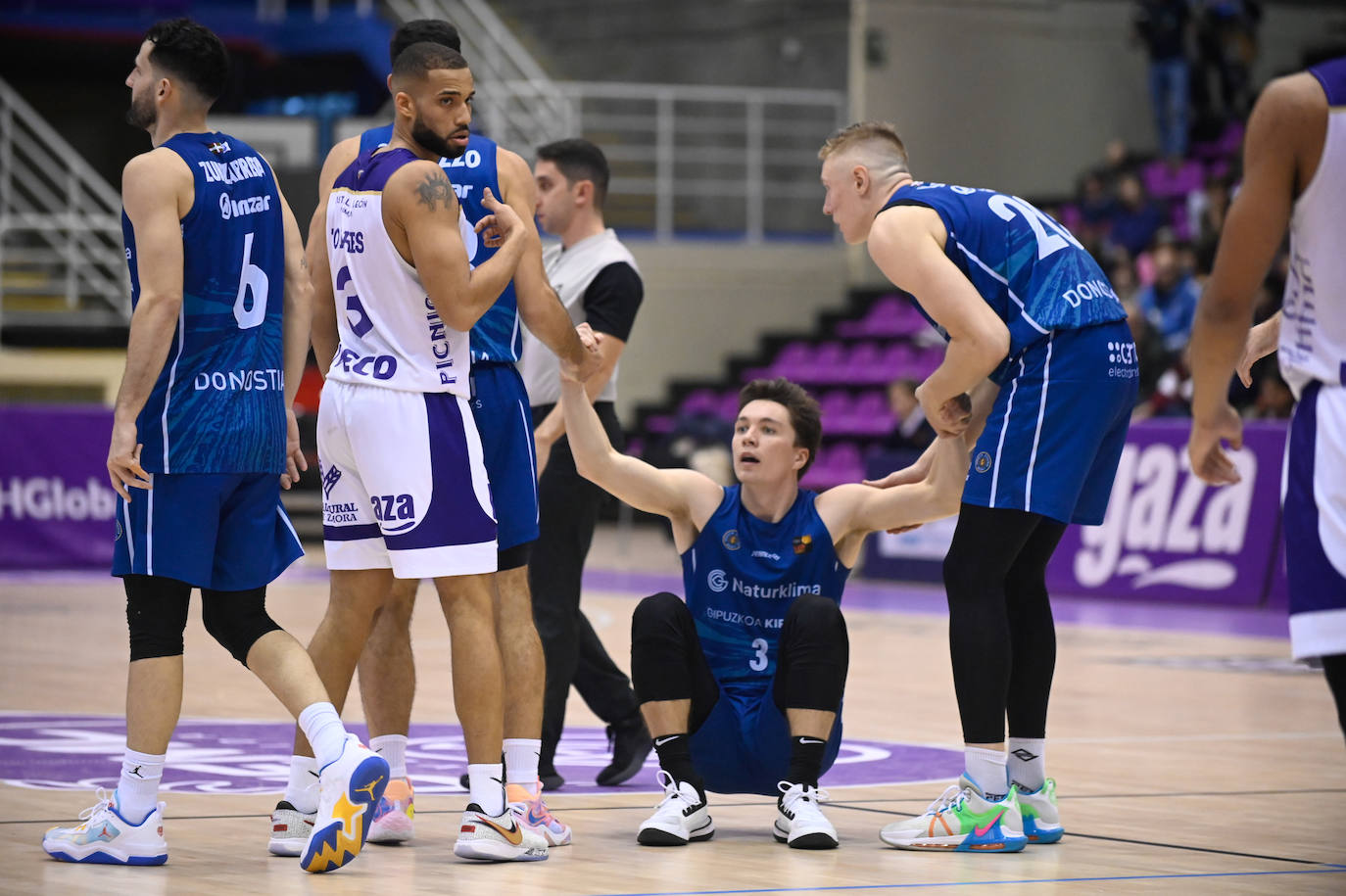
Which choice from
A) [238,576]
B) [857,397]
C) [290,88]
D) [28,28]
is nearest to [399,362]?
[238,576]

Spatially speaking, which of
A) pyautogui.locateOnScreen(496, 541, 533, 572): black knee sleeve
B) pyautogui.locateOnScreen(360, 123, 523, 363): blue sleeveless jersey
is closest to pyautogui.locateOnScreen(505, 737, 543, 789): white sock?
pyautogui.locateOnScreen(496, 541, 533, 572): black knee sleeve

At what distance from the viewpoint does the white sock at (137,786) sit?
15.1 ft

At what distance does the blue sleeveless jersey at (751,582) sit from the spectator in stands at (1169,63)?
613 inches

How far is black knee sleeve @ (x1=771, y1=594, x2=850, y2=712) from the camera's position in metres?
4.99

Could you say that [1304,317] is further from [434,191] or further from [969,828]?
[434,191]

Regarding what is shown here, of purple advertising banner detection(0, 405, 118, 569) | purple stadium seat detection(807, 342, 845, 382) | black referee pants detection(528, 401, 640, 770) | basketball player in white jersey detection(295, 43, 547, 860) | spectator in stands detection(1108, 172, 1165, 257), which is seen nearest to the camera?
basketball player in white jersey detection(295, 43, 547, 860)

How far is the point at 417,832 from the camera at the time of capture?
202 inches

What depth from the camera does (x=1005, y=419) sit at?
4922 millimetres

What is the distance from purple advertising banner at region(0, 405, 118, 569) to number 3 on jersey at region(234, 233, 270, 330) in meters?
10.9

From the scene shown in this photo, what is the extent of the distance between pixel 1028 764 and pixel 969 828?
32cm

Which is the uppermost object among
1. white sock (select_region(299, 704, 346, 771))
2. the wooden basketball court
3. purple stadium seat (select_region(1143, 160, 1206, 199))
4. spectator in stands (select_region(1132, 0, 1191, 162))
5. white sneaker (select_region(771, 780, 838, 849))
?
spectator in stands (select_region(1132, 0, 1191, 162))

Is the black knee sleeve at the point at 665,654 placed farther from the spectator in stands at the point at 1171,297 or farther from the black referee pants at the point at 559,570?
the spectator in stands at the point at 1171,297

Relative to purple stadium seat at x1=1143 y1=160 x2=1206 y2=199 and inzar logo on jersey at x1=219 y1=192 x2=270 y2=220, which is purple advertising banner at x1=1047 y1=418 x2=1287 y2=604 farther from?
inzar logo on jersey at x1=219 y1=192 x2=270 y2=220

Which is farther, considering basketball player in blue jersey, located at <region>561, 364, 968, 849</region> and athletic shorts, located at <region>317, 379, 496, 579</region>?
basketball player in blue jersey, located at <region>561, 364, 968, 849</region>
